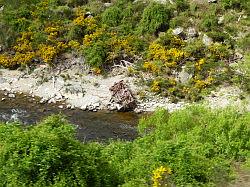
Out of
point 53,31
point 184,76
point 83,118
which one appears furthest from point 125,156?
point 53,31

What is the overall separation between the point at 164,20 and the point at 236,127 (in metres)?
16.0

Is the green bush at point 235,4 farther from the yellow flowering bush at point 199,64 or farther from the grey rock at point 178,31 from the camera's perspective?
the yellow flowering bush at point 199,64

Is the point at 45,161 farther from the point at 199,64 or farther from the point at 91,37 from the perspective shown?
the point at 91,37

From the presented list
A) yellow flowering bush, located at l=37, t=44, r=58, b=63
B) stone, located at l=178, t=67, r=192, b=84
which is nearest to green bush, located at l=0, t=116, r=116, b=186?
stone, located at l=178, t=67, r=192, b=84

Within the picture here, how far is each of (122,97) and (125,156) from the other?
1124cm

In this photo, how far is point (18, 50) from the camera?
113 feet

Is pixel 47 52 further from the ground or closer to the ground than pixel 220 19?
closer to the ground

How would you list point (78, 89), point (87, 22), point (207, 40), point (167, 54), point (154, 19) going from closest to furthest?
1. point (78, 89)
2. point (167, 54)
3. point (207, 40)
4. point (154, 19)
5. point (87, 22)

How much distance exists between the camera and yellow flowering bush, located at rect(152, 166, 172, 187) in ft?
45.7

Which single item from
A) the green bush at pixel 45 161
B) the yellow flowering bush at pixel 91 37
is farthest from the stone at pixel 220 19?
the green bush at pixel 45 161

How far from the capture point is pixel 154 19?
3466 cm

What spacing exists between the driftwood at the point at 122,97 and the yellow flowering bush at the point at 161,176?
556 inches

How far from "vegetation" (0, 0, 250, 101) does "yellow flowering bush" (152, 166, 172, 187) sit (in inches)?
596

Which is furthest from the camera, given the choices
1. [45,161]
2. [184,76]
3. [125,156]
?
[184,76]
